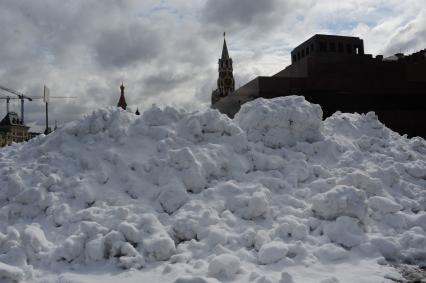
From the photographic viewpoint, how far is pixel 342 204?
6.46m

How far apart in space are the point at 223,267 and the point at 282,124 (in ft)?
16.5

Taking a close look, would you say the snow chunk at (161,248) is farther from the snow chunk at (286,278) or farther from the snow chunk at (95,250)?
the snow chunk at (286,278)

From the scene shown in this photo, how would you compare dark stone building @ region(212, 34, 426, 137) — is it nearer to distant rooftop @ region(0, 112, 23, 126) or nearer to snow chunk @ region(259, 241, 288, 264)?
snow chunk @ region(259, 241, 288, 264)

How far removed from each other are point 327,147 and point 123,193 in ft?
16.1

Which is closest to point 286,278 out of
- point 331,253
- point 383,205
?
point 331,253

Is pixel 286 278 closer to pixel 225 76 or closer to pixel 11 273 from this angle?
pixel 11 273

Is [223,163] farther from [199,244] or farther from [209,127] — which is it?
[199,244]

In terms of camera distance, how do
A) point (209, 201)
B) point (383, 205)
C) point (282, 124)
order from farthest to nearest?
point (282, 124) → point (383, 205) → point (209, 201)

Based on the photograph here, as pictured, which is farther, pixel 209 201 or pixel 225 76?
pixel 225 76

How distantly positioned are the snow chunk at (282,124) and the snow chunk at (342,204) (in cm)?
280

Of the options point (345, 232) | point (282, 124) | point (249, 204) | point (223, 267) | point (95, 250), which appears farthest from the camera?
point (282, 124)

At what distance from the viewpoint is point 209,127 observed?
8.84 meters

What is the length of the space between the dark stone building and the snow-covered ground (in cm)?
975

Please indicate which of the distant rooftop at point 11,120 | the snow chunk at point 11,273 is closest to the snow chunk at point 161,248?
the snow chunk at point 11,273
